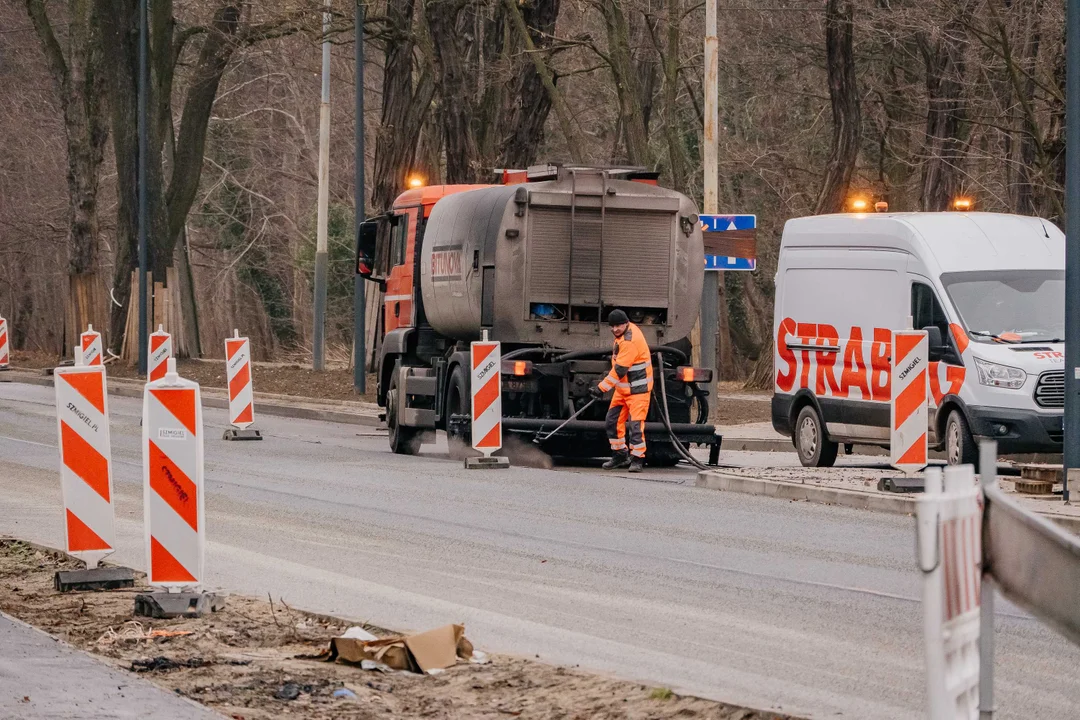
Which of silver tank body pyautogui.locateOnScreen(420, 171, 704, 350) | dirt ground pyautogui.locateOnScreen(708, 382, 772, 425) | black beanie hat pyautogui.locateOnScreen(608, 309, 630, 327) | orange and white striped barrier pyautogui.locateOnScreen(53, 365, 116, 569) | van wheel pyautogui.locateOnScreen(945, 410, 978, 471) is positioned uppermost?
silver tank body pyautogui.locateOnScreen(420, 171, 704, 350)

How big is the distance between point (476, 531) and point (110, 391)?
24.4m

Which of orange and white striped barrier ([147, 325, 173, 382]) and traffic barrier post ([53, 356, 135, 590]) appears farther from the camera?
orange and white striped barrier ([147, 325, 173, 382])

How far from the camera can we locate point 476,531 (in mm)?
13742

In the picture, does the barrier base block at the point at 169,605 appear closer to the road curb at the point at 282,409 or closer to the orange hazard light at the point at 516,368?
the orange hazard light at the point at 516,368

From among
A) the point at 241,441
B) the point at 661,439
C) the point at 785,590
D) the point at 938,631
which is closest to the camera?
the point at 938,631

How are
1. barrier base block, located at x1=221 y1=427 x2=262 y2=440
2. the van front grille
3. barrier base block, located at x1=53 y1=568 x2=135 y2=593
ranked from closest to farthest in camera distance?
barrier base block, located at x1=53 y1=568 x2=135 y2=593
the van front grille
barrier base block, located at x1=221 y1=427 x2=262 y2=440

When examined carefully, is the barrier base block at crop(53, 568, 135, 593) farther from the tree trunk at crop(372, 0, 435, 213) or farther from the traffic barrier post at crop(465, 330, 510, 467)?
the tree trunk at crop(372, 0, 435, 213)

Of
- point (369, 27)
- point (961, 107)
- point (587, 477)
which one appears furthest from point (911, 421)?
point (369, 27)

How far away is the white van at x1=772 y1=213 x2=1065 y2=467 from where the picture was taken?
59.0ft

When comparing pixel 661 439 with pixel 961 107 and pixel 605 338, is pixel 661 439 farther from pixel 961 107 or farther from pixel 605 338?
pixel 961 107

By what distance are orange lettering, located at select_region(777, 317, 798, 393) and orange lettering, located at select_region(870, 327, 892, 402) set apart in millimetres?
1589

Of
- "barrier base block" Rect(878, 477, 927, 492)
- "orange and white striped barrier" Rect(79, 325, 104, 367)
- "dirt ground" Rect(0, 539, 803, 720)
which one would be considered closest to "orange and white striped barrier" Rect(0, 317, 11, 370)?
"orange and white striped barrier" Rect(79, 325, 104, 367)

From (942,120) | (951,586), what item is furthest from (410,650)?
(942,120)

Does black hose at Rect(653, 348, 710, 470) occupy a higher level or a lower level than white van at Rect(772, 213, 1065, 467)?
lower
